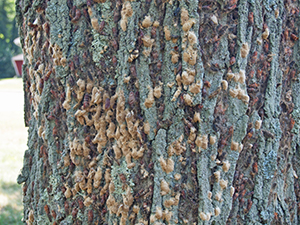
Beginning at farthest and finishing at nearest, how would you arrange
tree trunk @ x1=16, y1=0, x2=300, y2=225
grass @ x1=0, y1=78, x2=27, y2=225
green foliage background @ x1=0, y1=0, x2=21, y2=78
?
green foliage background @ x1=0, y1=0, x2=21, y2=78
grass @ x1=0, y1=78, x2=27, y2=225
tree trunk @ x1=16, y1=0, x2=300, y2=225

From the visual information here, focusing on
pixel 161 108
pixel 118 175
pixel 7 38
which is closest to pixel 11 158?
pixel 118 175

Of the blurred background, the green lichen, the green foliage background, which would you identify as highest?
the green foliage background

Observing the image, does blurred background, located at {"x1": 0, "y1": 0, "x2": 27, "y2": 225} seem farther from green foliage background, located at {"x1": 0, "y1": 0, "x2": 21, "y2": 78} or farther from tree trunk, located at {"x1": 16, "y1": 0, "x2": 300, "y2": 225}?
green foliage background, located at {"x1": 0, "y1": 0, "x2": 21, "y2": 78}

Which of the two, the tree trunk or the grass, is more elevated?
the tree trunk

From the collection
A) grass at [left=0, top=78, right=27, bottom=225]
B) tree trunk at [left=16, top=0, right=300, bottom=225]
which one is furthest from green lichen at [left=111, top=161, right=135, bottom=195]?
grass at [left=0, top=78, right=27, bottom=225]

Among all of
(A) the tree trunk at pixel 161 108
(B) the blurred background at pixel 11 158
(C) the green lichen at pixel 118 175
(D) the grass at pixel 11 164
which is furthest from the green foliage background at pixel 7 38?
(C) the green lichen at pixel 118 175

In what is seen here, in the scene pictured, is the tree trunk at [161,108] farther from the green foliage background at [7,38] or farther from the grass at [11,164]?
the green foliage background at [7,38]

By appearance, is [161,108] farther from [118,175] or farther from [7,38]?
[7,38]
